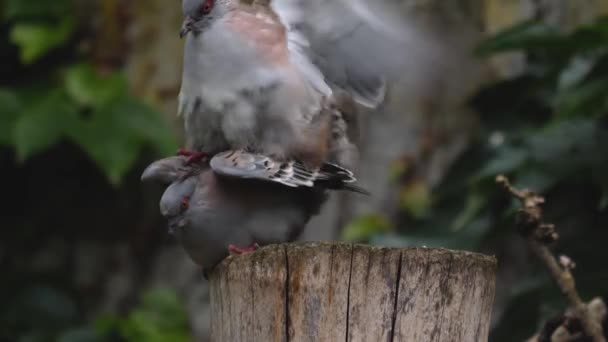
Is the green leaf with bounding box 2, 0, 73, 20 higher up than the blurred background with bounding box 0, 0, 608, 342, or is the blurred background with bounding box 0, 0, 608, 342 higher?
the green leaf with bounding box 2, 0, 73, 20

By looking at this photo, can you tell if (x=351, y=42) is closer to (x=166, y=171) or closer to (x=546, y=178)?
(x=166, y=171)

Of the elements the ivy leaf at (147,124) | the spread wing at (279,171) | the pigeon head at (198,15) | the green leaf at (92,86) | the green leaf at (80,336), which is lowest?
the green leaf at (80,336)

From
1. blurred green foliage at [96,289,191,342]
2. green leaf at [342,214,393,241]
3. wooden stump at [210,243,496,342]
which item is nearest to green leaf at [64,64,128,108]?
blurred green foliage at [96,289,191,342]

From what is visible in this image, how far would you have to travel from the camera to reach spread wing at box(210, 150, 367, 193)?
2959mm

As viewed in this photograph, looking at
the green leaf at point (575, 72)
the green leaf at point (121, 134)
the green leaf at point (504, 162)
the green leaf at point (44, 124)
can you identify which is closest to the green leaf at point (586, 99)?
the green leaf at point (575, 72)

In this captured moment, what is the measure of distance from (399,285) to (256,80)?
981 mm

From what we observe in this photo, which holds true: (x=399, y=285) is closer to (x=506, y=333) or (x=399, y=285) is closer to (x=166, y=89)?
(x=506, y=333)

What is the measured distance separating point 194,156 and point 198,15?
0.44 meters

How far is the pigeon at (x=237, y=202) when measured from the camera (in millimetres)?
2982

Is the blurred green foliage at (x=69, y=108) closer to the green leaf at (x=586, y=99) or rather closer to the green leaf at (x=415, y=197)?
the green leaf at (x=415, y=197)

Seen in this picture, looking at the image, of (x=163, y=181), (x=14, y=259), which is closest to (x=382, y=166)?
(x=14, y=259)

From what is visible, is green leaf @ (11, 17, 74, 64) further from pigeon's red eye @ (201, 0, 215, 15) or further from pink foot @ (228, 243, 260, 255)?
pink foot @ (228, 243, 260, 255)

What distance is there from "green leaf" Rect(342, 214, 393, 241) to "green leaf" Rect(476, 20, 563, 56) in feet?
3.77

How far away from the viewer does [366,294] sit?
2.41m
